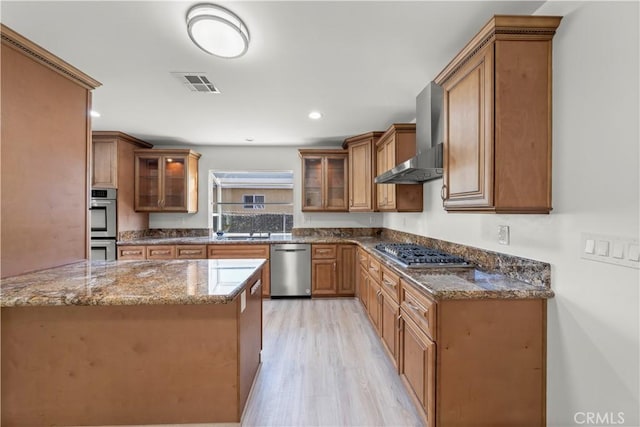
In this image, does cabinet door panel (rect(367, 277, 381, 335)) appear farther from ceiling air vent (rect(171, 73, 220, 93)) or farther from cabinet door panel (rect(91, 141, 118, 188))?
cabinet door panel (rect(91, 141, 118, 188))

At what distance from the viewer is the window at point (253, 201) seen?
4.82m

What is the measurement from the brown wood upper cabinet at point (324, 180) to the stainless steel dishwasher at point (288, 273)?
821 mm

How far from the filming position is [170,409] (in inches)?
59.6

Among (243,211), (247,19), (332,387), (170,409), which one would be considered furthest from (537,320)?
(243,211)

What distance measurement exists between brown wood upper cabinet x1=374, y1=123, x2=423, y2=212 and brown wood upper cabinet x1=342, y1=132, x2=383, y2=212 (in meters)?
0.35

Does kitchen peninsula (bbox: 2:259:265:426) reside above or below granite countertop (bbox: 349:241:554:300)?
below

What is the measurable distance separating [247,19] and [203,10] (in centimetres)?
24

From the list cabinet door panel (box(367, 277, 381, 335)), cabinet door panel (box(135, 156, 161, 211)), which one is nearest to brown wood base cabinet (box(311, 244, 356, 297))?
cabinet door panel (box(367, 277, 381, 335))

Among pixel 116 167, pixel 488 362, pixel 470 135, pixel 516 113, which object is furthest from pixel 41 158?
pixel 488 362

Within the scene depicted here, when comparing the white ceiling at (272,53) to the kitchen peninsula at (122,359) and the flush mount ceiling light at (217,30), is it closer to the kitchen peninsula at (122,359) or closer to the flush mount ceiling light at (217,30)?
the flush mount ceiling light at (217,30)

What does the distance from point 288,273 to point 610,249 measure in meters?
3.41

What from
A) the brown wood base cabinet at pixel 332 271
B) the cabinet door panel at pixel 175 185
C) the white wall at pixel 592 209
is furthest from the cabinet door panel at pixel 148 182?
the white wall at pixel 592 209

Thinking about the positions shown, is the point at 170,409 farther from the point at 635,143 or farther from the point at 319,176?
the point at 319,176

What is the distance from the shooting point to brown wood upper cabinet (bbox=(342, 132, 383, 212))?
3.79 m
